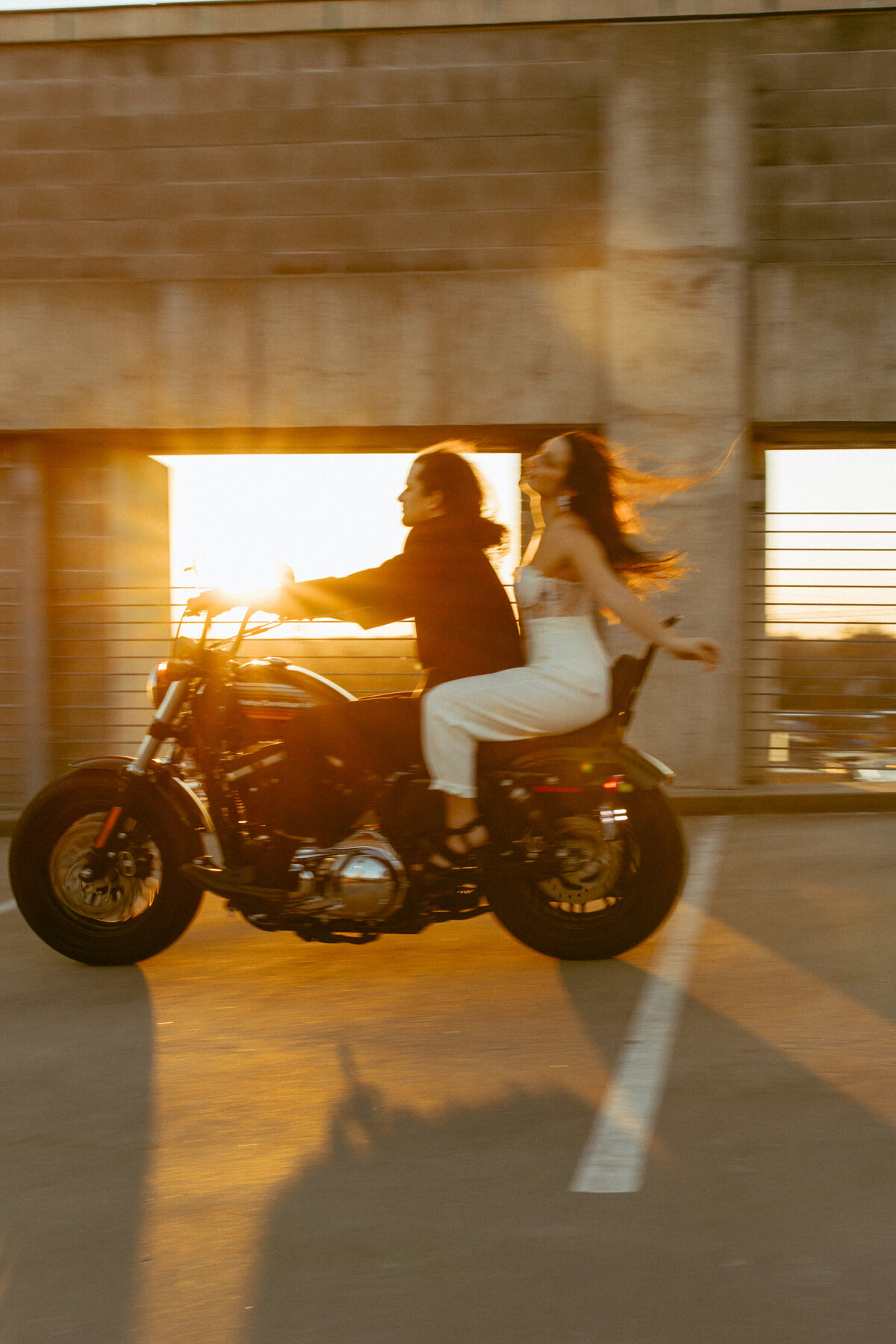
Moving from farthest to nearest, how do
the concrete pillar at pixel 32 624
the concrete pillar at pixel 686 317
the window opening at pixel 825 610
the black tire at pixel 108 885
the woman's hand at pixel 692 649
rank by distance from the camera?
the concrete pillar at pixel 32 624 < the window opening at pixel 825 610 < the concrete pillar at pixel 686 317 < the black tire at pixel 108 885 < the woman's hand at pixel 692 649

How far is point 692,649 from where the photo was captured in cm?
386

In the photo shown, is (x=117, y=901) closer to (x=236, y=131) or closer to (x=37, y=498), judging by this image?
(x=37, y=498)

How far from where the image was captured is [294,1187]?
2.68 m

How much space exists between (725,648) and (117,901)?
496 centimetres

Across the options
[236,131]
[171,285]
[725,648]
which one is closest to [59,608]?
[171,285]

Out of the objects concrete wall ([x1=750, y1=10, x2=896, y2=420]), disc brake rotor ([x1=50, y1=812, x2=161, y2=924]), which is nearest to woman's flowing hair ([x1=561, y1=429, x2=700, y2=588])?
disc brake rotor ([x1=50, y1=812, x2=161, y2=924])

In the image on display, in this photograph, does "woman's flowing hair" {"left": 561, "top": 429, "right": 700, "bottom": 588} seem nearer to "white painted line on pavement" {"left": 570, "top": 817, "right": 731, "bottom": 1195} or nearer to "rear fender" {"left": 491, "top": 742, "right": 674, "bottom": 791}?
"rear fender" {"left": 491, "top": 742, "right": 674, "bottom": 791}

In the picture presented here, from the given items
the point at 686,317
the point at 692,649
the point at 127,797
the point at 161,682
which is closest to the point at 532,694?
the point at 692,649

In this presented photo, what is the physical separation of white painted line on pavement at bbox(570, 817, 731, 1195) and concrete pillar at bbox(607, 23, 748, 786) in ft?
10.5

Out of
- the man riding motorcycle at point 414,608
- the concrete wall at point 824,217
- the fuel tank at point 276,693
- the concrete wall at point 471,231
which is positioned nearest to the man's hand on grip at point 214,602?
the man riding motorcycle at point 414,608

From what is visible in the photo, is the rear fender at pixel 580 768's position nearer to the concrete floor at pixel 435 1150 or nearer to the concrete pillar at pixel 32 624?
the concrete floor at pixel 435 1150

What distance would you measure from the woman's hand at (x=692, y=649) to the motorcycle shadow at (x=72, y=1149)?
77.0 inches

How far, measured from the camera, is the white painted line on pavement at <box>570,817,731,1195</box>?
8.81 ft

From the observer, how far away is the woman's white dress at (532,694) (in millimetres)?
3996
